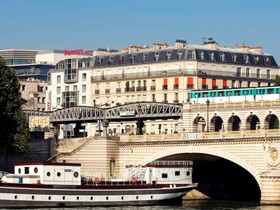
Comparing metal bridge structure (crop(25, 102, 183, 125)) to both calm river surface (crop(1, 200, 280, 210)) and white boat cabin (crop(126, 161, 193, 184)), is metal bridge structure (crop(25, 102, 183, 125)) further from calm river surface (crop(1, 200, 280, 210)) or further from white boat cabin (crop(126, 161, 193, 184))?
white boat cabin (crop(126, 161, 193, 184))

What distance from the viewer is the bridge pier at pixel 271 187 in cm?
9650

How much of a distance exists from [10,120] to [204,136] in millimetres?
21552

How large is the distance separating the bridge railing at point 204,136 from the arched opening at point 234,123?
10.4m

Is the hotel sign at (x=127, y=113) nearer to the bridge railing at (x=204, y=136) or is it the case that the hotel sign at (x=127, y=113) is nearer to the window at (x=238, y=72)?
the bridge railing at (x=204, y=136)

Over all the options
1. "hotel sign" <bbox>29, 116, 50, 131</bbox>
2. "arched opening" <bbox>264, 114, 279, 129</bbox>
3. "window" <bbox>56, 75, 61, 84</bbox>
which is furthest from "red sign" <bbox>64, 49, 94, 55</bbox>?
"arched opening" <bbox>264, 114, 279, 129</bbox>

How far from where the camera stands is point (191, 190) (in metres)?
108

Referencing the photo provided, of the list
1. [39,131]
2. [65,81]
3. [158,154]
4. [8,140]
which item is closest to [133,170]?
[158,154]

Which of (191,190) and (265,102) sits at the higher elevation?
(265,102)

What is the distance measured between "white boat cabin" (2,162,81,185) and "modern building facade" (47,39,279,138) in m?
44.0

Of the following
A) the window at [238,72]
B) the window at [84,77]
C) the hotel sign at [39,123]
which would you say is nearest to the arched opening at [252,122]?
the window at [238,72]

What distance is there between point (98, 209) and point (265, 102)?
2763 cm

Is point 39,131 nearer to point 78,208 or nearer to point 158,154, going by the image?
point 158,154

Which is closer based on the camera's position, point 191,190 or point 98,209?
point 98,209

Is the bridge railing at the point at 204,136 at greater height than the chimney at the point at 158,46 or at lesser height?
lesser
